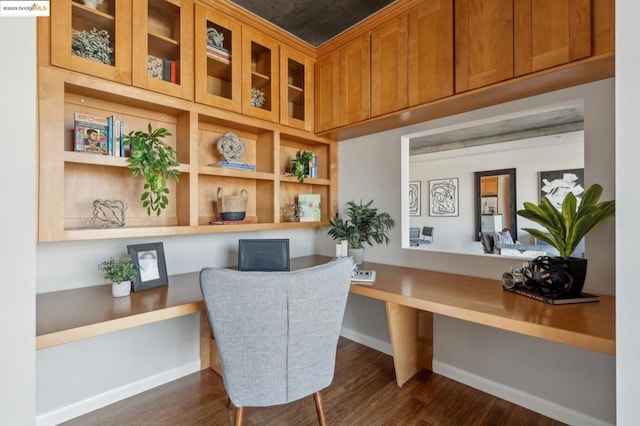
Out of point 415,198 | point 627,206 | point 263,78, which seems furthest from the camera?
point 415,198

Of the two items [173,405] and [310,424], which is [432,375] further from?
[173,405]

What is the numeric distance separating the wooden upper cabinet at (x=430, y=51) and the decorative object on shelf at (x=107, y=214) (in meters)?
1.93

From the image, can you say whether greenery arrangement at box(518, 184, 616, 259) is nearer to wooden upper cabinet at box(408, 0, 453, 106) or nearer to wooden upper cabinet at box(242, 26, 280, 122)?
wooden upper cabinet at box(408, 0, 453, 106)

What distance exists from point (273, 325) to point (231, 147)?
4.84ft

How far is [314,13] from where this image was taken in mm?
2131

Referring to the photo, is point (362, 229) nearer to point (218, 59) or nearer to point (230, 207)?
point (230, 207)

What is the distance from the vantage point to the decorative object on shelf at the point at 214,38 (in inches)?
77.5

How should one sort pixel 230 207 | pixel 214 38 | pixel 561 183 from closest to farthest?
pixel 214 38 < pixel 230 207 < pixel 561 183

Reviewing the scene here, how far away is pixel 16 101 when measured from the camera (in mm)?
871

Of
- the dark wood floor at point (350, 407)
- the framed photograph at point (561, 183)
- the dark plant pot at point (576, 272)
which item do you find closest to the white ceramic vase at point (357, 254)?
the dark wood floor at point (350, 407)

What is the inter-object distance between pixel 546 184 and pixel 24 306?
665 cm

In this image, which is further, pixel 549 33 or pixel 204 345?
pixel 204 345

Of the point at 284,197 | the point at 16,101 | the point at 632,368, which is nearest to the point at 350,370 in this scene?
the point at 284,197

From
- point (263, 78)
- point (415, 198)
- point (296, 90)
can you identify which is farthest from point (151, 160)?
point (415, 198)
